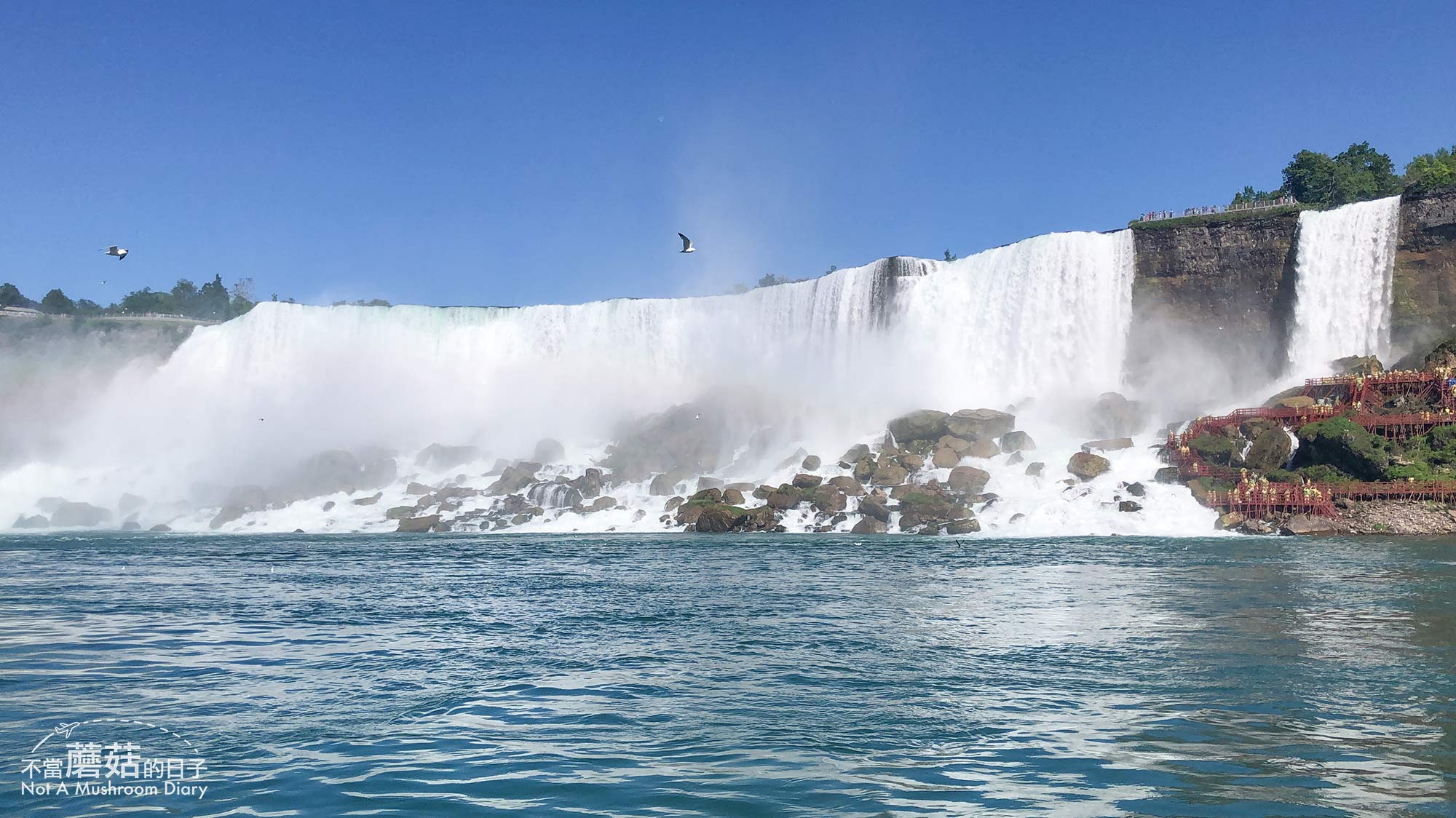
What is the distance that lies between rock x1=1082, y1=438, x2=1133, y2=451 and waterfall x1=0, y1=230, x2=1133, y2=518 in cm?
790

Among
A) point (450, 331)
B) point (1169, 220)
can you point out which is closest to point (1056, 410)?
point (1169, 220)

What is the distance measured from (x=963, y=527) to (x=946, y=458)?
5.72 m

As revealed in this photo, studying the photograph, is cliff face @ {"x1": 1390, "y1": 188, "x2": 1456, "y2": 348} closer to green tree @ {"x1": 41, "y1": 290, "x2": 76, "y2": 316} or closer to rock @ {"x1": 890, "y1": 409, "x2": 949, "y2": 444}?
rock @ {"x1": 890, "y1": 409, "x2": 949, "y2": 444}

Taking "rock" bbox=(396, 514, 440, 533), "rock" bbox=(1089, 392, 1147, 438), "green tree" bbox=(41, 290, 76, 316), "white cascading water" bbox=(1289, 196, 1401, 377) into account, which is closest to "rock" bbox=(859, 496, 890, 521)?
"rock" bbox=(1089, 392, 1147, 438)

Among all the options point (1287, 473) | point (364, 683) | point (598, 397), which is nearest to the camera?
point (364, 683)

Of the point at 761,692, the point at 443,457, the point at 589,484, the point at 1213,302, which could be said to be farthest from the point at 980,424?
the point at 761,692

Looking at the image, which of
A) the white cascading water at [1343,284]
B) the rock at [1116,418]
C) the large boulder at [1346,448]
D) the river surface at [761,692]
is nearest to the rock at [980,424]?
the rock at [1116,418]

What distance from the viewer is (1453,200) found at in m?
33.8

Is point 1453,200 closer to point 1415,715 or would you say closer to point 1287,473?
point 1287,473

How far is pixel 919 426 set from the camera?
36.2 m

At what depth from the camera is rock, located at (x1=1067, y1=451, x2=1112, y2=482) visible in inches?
1219

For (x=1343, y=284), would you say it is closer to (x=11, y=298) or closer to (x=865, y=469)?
(x=865, y=469)

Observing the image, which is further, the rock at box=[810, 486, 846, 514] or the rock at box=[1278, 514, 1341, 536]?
the rock at box=[810, 486, 846, 514]

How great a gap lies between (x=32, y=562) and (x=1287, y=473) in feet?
96.4
